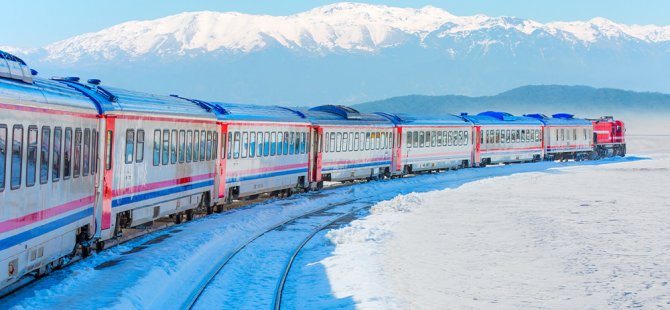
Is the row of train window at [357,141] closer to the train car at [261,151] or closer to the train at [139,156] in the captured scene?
the train at [139,156]

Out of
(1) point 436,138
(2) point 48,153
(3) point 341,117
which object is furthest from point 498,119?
(2) point 48,153

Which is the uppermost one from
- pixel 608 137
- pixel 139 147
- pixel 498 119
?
pixel 498 119

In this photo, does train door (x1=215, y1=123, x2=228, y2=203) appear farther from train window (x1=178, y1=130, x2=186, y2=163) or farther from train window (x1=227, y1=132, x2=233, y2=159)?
train window (x1=178, y1=130, x2=186, y2=163)

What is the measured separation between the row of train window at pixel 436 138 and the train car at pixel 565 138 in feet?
48.4

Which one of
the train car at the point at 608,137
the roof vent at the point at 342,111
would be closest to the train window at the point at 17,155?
the roof vent at the point at 342,111

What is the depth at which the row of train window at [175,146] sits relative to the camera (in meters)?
20.0

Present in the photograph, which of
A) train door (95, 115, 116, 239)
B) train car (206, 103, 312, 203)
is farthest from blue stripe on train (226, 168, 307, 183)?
train door (95, 115, 116, 239)

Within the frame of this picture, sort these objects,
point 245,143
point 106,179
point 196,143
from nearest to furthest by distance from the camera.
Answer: point 106,179 → point 196,143 → point 245,143

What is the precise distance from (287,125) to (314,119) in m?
3.90

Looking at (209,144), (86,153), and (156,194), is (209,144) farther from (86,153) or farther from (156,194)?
(86,153)

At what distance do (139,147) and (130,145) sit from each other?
63 centimetres

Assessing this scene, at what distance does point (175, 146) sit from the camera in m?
23.0

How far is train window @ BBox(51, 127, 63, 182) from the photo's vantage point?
47.2ft

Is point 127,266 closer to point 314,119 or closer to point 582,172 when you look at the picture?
point 314,119
